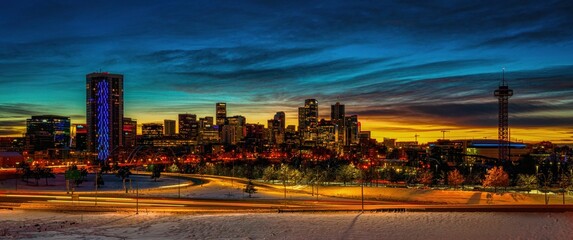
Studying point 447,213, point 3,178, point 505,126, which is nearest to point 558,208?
point 447,213

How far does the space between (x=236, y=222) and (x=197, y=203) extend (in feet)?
55.3

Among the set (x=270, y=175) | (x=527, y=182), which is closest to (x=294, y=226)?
(x=527, y=182)

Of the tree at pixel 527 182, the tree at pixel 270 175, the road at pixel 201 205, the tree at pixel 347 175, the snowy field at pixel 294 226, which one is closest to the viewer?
the snowy field at pixel 294 226

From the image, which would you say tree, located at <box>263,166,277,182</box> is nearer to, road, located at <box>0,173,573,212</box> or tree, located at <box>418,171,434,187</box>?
tree, located at <box>418,171,434,187</box>

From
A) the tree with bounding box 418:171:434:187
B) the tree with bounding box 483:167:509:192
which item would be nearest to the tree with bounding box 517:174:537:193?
the tree with bounding box 483:167:509:192

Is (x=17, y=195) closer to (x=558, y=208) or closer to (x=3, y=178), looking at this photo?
(x=3, y=178)

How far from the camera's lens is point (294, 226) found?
45531 millimetres

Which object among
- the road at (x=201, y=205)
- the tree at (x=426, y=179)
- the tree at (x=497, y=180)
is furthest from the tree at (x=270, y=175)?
the road at (x=201, y=205)

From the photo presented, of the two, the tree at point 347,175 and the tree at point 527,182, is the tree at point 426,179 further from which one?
the tree at point 527,182

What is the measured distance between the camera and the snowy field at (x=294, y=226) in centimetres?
4194

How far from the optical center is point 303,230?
1727 inches

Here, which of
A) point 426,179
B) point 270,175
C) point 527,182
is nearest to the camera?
point 527,182

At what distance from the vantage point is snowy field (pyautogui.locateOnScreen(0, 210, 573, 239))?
41.9 m

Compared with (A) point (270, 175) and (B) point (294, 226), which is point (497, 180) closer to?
(A) point (270, 175)
